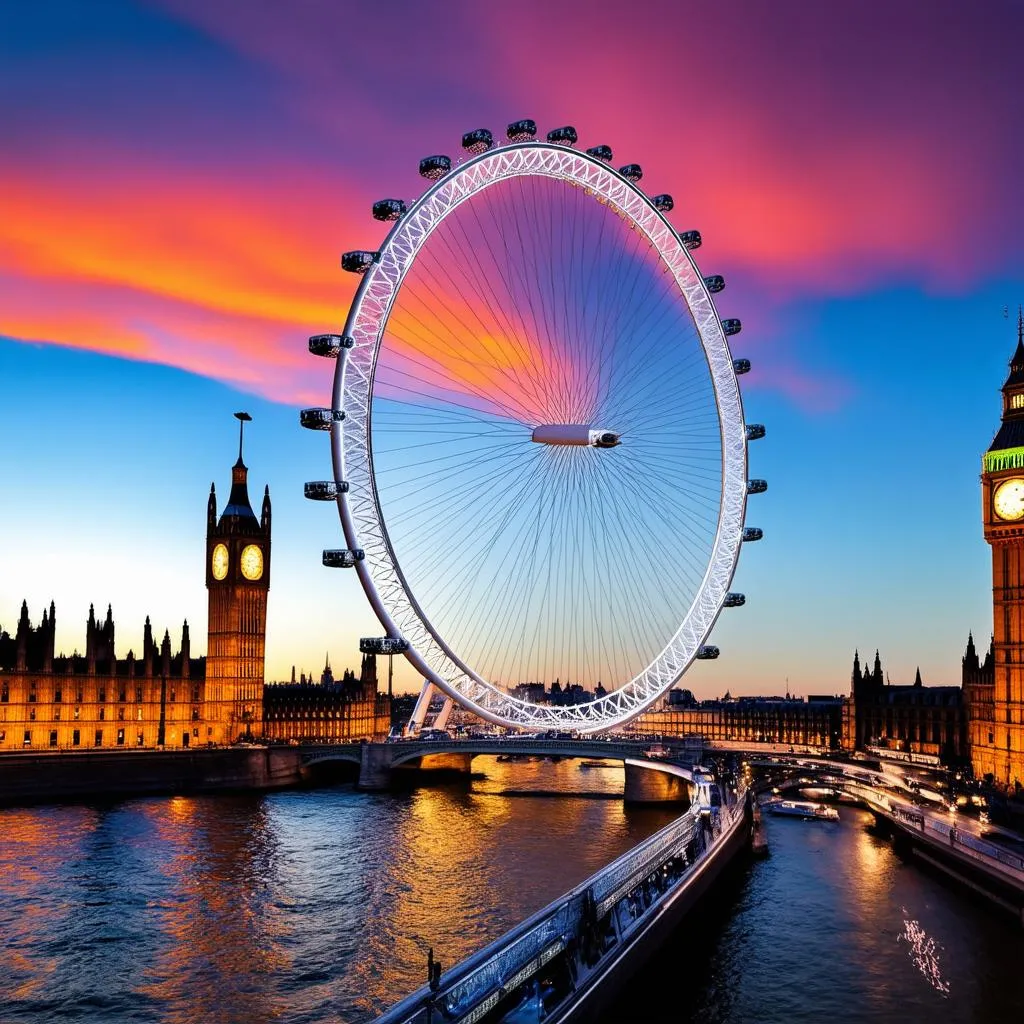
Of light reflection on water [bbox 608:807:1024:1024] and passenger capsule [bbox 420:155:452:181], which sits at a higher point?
passenger capsule [bbox 420:155:452:181]

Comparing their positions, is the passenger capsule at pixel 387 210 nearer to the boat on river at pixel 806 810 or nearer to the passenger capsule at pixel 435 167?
the passenger capsule at pixel 435 167

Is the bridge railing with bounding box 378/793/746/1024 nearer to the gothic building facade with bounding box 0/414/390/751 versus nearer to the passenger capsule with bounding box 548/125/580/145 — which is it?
the passenger capsule with bounding box 548/125/580/145

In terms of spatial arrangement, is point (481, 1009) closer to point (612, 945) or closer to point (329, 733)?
point (612, 945)

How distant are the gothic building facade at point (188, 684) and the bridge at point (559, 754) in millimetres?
15675

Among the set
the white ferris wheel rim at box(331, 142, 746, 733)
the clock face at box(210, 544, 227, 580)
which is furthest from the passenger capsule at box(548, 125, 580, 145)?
the clock face at box(210, 544, 227, 580)

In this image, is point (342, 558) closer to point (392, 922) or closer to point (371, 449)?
point (371, 449)

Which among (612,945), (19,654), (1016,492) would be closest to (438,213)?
(612,945)

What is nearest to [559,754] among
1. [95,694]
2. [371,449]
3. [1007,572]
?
[1007,572]

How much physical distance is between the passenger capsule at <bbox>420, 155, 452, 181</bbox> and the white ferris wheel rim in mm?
287

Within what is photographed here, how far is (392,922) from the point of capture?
1526 inches

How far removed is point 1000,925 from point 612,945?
18.2 meters

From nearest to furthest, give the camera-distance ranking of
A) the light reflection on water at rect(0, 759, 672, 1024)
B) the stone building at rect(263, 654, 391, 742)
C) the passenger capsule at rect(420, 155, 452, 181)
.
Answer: the light reflection on water at rect(0, 759, 672, 1024)
the passenger capsule at rect(420, 155, 452, 181)
the stone building at rect(263, 654, 391, 742)

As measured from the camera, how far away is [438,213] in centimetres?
3631

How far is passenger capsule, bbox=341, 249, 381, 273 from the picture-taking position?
3447 cm
